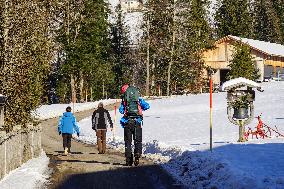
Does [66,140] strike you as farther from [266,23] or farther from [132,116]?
[266,23]

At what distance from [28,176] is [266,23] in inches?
3973

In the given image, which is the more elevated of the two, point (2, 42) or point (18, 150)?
point (2, 42)

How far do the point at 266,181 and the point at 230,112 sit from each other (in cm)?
904

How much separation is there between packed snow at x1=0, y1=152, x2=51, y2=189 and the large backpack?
2.41m

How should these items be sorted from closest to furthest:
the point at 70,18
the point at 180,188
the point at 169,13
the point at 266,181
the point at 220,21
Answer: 1. the point at 266,181
2. the point at 180,188
3. the point at 70,18
4. the point at 169,13
5. the point at 220,21

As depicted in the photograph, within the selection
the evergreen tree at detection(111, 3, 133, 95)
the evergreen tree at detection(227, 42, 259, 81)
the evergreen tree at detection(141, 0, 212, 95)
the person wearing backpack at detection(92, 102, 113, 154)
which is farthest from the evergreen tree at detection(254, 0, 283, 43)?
the person wearing backpack at detection(92, 102, 113, 154)

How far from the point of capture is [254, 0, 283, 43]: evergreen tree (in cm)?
10556

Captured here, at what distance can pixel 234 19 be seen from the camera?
92.6m

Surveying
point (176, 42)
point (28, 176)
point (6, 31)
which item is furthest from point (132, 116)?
point (176, 42)

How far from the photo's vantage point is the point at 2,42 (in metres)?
18.7

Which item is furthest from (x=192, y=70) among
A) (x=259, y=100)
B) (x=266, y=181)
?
(x=266, y=181)

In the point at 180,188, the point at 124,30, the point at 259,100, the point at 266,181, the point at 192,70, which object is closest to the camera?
the point at 266,181

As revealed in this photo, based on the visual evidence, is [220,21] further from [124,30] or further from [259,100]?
[259,100]

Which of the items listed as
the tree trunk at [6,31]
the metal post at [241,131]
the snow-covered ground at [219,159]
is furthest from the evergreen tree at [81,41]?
the metal post at [241,131]
